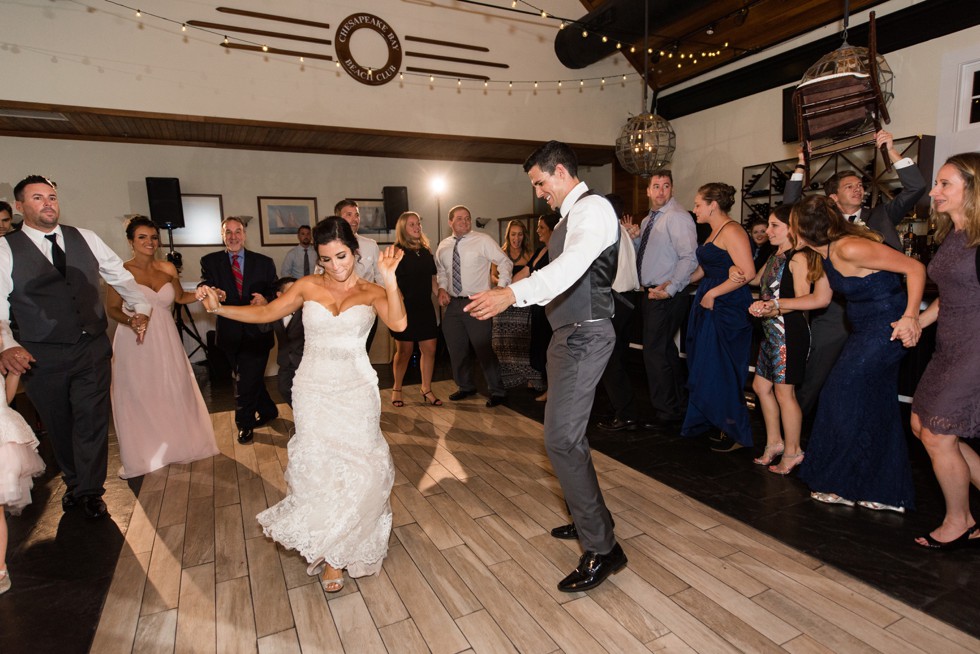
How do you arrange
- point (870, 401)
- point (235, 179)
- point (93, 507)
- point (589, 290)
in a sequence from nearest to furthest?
point (589, 290), point (870, 401), point (93, 507), point (235, 179)

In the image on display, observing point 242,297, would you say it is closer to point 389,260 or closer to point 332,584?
point 389,260

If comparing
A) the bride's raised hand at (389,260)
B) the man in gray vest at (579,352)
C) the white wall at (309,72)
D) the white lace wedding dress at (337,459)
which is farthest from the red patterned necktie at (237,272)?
the white wall at (309,72)

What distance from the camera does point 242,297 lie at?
4.04 meters

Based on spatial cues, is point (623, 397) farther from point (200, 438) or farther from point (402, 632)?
point (200, 438)

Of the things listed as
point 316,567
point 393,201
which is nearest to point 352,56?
point 393,201

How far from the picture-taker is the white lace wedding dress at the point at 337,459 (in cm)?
230

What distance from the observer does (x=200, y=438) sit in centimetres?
379

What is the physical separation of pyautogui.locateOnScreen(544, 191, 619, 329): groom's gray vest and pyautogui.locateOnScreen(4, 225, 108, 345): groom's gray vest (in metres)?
2.43

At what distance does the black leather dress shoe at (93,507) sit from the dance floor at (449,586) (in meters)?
0.06

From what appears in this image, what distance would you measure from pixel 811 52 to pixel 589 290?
562 centimetres

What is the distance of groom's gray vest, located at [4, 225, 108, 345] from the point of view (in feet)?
8.99

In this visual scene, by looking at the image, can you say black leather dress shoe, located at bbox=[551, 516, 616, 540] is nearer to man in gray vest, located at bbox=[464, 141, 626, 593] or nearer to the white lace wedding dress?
man in gray vest, located at bbox=[464, 141, 626, 593]

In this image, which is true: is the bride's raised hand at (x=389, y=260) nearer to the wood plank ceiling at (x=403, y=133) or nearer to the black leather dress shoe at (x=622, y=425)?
the black leather dress shoe at (x=622, y=425)

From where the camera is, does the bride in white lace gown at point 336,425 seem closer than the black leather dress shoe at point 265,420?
Yes
